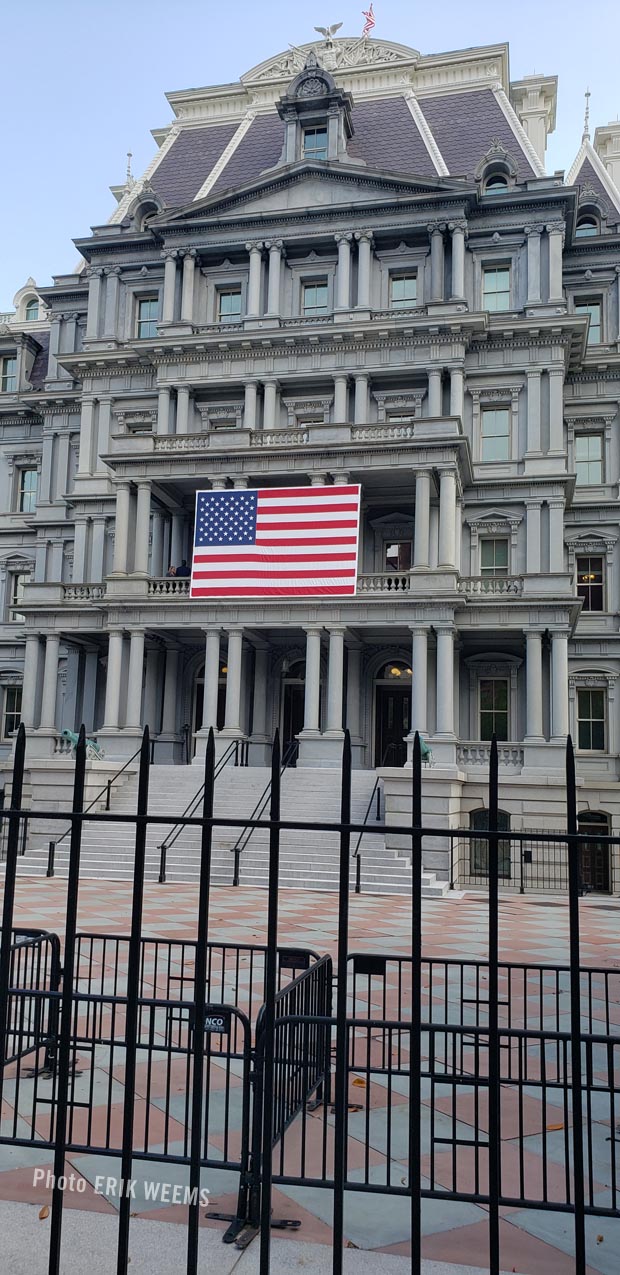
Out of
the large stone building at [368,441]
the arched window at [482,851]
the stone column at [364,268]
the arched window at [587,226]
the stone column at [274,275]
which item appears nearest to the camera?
the arched window at [482,851]

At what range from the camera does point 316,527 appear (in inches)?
1139

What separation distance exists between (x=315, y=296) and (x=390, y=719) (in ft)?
51.8

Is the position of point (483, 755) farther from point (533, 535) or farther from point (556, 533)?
point (556, 533)

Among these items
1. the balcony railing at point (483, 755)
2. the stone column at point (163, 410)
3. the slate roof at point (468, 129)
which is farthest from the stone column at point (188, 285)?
the balcony railing at point (483, 755)

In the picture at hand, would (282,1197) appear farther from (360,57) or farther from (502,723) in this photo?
(360,57)

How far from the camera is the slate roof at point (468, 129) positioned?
36.7 metres

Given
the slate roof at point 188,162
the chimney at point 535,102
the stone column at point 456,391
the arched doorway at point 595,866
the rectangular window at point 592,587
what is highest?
the chimney at point 535,102

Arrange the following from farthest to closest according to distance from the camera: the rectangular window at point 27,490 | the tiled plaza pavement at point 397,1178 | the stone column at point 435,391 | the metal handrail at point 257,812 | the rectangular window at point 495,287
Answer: the rectangular window at point 27,490 → the rectangular window at point 495,287 → the stone column at point 435,391 → the metal handrail at point 257,812 → the tiled plaza pavement at point 397,1178

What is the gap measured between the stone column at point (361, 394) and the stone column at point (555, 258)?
688 cm

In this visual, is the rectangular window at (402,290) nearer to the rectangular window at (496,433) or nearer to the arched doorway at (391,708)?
the rectangular window at (496,433)

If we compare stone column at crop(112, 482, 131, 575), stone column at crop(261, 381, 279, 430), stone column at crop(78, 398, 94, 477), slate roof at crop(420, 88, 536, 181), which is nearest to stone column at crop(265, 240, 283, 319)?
stone column at crop(261, 381, 279, 430)

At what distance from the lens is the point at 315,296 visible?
36250 millimetres

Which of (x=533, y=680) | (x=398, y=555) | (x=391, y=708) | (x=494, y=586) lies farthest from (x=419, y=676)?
(x=398, y=555)

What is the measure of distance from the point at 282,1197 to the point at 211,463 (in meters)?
28.3
